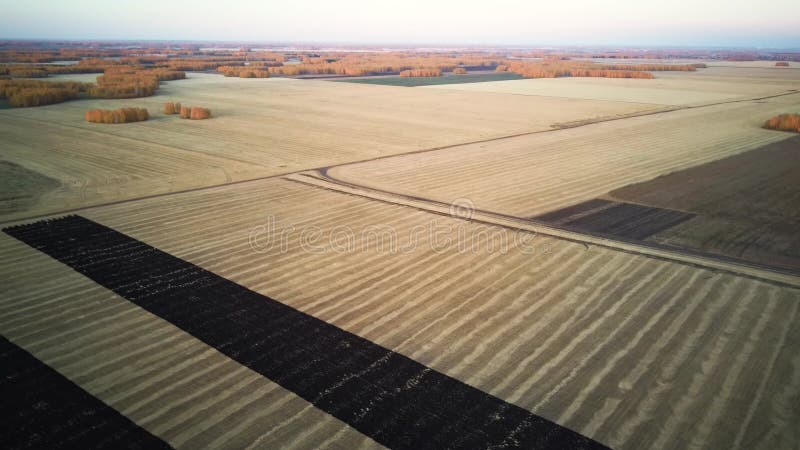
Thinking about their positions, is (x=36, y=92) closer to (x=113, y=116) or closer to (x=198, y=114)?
(x=113, y=116)

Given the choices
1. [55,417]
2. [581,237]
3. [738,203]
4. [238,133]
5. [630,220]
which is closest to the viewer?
[55,417]

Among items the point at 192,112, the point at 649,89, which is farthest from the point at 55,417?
the point at 649,89

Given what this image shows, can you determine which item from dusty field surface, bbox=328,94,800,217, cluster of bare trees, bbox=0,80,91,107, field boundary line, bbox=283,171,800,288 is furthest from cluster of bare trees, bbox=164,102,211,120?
field boundary line, bbox=283,171,800,288

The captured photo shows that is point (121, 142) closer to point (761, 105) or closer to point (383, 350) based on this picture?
point (383, 350)

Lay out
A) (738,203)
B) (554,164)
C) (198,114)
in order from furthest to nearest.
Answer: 1. (198,114)
2. (554,164)
3. (738,203)

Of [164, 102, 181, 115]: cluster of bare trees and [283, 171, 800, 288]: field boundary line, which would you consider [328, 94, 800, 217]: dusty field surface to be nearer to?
[283, 171, 800, 288]: field boundary line

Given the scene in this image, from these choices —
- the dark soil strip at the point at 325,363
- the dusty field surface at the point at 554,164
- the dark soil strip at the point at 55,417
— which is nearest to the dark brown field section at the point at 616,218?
the dusty field surface at the point at 554,164

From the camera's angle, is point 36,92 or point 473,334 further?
point 36,92

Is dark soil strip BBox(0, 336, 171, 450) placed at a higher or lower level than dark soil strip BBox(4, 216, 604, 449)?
lower
